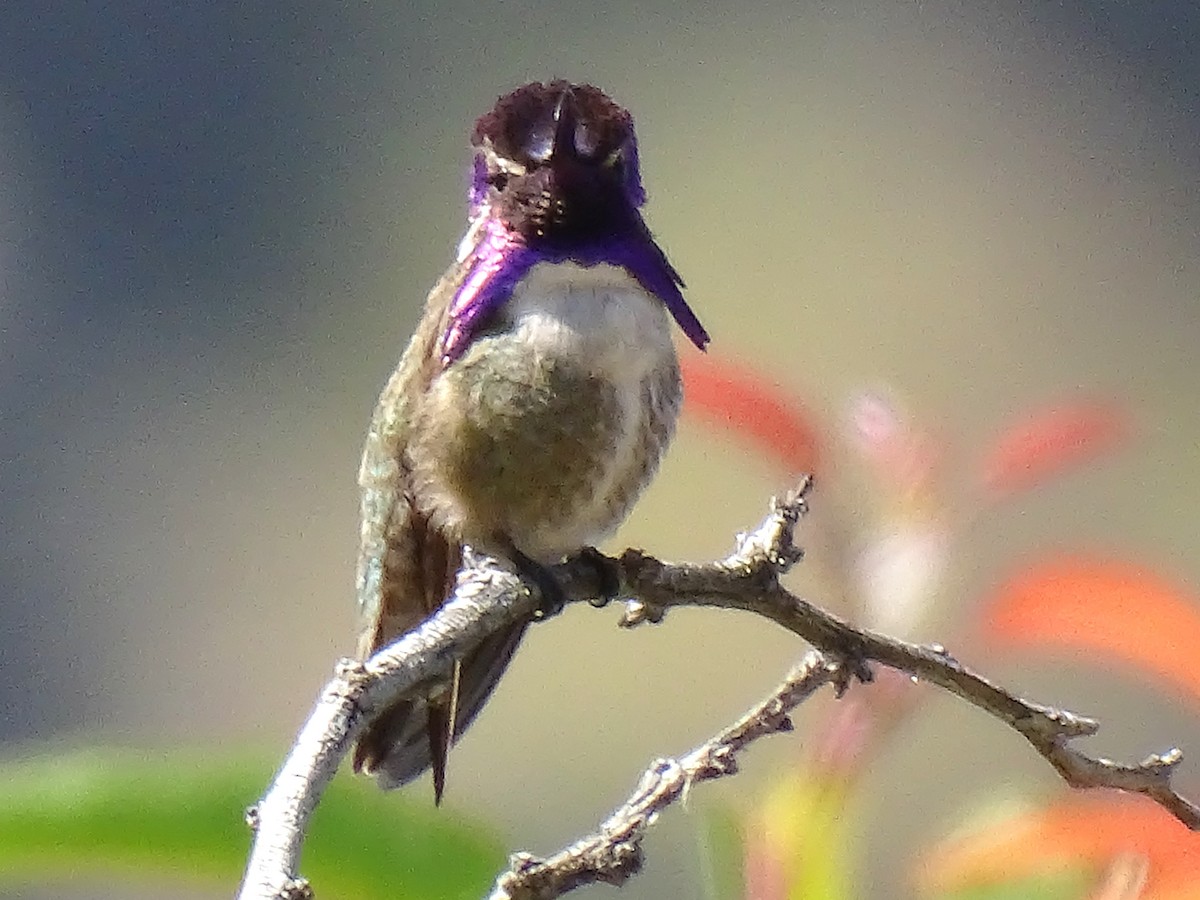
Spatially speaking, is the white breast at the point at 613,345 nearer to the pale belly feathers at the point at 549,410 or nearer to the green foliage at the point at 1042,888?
the pale belly feathers at the point at 549,410

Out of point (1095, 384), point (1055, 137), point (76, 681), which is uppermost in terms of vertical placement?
point (1055, 137)

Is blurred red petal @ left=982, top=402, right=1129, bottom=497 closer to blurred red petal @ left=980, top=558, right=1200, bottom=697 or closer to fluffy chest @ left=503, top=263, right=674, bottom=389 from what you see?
blurred red petal @ left=980, top=558, right=1200, bottom=697

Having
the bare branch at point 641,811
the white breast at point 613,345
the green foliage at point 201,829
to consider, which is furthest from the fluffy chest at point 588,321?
the green foliage at point 201,829

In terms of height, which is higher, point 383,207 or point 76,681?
point 383,207

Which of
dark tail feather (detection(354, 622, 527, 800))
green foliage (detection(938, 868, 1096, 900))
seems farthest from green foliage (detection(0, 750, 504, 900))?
green foliage (detection(938, 868, 1096, 900))

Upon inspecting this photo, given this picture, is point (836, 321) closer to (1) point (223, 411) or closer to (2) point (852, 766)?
(1) point (223, 411)

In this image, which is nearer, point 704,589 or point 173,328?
point 704,589

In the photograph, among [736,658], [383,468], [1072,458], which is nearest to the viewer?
[383,468]


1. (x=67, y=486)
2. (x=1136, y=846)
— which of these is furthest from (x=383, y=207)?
(x=1136, y=846)
